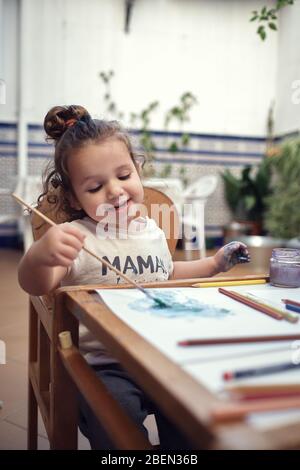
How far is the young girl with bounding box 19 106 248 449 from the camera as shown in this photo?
747mm

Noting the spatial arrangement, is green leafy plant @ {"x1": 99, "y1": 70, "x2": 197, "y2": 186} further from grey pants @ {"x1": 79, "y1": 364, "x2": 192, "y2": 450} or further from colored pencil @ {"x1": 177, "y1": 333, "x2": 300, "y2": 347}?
colored pencil @ {"x1": 177, "y1": 333, "x2": 300, "y2": 347}

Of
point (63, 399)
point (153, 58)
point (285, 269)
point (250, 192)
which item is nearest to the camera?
point (63, 399)

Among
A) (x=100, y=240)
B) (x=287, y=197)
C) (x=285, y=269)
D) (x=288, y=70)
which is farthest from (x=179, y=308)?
(x=288, y=70)

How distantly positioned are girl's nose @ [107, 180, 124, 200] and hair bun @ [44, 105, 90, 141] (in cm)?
21

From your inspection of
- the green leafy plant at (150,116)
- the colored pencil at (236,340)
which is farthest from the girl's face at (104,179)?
the green leafy plant at (150,116)

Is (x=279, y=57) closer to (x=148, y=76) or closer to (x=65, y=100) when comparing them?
(x=148, y=76)

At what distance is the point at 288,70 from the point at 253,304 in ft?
17.1

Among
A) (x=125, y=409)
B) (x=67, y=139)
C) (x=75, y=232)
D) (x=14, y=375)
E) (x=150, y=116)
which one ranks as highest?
(x=150, y=116)

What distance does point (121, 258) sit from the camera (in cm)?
99

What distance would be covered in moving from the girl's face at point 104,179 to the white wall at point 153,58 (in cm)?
387

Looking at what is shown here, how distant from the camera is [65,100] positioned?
480 cm

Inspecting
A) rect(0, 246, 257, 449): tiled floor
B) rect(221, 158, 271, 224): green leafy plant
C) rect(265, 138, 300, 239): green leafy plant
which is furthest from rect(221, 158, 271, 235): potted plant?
rect(0, 246, 257, 449): tiled floor

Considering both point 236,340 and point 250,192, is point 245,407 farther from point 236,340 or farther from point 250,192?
point 250,192

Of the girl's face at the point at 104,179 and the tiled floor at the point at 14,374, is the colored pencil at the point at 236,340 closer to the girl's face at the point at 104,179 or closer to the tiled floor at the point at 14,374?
the girl's face at the point at 104,179
